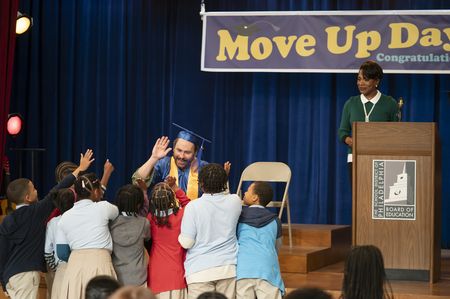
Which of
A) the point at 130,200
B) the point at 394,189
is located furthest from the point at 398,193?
the point at 130,200

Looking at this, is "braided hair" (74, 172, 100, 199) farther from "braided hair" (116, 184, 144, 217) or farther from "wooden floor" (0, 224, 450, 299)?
"wooden floor" (0, 224, 450, 299)

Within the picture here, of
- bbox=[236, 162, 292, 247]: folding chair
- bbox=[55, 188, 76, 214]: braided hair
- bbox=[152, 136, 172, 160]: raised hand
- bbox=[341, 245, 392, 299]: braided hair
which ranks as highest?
bbox=[152, 136, 172, 160]: raised hand

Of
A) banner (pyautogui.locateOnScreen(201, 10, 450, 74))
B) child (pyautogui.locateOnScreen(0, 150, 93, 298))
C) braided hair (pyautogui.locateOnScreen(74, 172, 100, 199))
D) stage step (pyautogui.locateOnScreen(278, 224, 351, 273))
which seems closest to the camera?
braided hair (pyautogui.locateOnScreen(74, 172, 100, 199))

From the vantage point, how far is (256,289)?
6.00 meters

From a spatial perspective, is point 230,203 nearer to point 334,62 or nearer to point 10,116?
point 334,62

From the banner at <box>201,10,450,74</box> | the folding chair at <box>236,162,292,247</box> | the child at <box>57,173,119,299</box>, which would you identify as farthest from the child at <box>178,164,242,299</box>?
the banner at <box>201,10,450,74</box>

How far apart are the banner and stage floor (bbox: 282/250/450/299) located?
2.30 meters

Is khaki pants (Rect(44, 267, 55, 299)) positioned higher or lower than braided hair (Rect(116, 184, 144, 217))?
lower

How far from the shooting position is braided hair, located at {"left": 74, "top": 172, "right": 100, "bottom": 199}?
19.8ft

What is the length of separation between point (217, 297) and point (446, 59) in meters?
6.42

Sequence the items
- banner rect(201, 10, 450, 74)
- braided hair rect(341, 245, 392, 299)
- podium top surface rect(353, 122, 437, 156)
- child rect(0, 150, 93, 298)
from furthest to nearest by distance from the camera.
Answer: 1. banner rect(201, 10, 450, 74)
2. podium top surface rect(353, 122, 437, 156)
3. child rect(0, 150, 93, 298)
4. braided hair rect(341, 245, 392, 299)

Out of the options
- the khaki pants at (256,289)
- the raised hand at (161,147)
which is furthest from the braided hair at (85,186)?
the khaki pants at (256,289)

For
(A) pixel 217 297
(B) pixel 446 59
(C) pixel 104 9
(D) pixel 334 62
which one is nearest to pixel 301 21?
(D) pixel 334 62

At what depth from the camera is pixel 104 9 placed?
10.8 m
